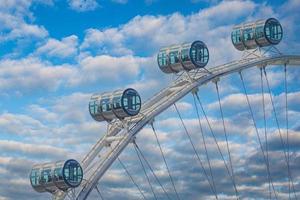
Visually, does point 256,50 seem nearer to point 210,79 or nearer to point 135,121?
point 210,79

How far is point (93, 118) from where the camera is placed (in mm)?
75562

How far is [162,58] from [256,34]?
12.2 m

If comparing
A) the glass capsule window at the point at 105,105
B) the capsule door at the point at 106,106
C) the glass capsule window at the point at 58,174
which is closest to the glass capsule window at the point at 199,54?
the capsule door at the point at 106,106

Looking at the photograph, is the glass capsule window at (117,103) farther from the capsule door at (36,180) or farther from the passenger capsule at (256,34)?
the passenger capsule at (256,34)

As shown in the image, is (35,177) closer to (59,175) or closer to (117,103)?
(59,175)

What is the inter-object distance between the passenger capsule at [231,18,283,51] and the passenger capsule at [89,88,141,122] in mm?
16427

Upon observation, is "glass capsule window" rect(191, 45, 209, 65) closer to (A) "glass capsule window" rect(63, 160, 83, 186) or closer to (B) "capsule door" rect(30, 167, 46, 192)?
(A) "glass capsule window" rect(63, 160, 83, 186)

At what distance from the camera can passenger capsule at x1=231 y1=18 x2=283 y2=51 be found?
83.1m

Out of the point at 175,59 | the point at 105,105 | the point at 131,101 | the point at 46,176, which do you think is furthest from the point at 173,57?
the point at 46,176

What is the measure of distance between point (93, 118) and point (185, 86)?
983 cm

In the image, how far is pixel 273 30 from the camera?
279 ft

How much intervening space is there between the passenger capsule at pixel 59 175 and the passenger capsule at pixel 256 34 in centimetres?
2487

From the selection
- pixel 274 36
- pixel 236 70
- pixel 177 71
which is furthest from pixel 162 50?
pixel 274 36

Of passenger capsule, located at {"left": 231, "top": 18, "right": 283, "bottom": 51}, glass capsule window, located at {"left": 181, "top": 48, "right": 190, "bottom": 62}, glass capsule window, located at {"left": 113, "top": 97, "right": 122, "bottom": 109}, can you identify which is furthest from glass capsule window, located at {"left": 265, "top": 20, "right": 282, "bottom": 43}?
glass capsule window, located at {"left": 113, "top": 97, "right": 122, "bottom": 109}
